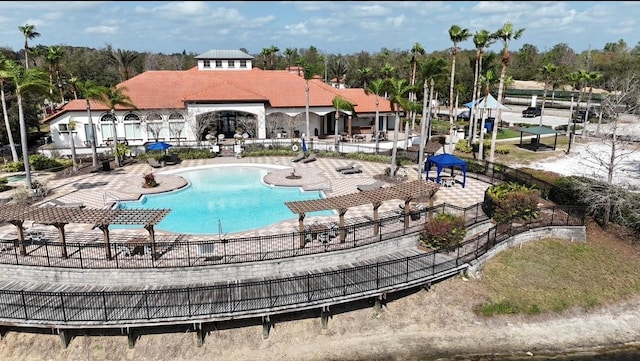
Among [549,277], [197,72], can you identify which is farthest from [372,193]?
[197,72]

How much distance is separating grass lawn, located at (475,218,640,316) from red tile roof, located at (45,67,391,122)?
3037 cm

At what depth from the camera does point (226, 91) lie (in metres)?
46.3

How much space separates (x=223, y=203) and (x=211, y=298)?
1160 centimetres

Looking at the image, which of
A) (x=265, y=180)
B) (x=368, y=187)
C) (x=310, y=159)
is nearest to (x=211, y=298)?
(x=368, y=187)

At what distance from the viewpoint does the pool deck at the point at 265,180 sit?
25391 millimetres

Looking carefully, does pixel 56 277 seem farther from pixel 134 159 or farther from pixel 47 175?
pixel 134 159

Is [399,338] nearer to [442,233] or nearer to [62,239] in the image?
[442,233]

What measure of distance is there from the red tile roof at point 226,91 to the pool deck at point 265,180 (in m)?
9.15

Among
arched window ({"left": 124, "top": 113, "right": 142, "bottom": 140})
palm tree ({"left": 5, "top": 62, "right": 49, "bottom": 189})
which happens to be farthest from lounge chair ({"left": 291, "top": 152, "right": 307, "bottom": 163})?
palm tree ({"left": 5, "top": 62, "right": 49, "bottom": 189})

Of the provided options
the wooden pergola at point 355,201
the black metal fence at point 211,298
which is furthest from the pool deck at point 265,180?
the black metal fence at point 211,298

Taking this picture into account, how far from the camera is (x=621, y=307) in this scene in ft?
63.7

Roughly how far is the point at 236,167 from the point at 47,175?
14373mm

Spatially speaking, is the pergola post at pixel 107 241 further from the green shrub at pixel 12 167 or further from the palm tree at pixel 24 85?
the green shrub at pixel 12 167

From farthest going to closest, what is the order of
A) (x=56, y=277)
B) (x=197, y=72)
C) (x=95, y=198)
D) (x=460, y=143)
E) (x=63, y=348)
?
1. (x=197, y=72)
2. (x=460, y=143)
3. (x=95, y=198)
4. (x=56, y=277)
5. (x=63, y=348)
